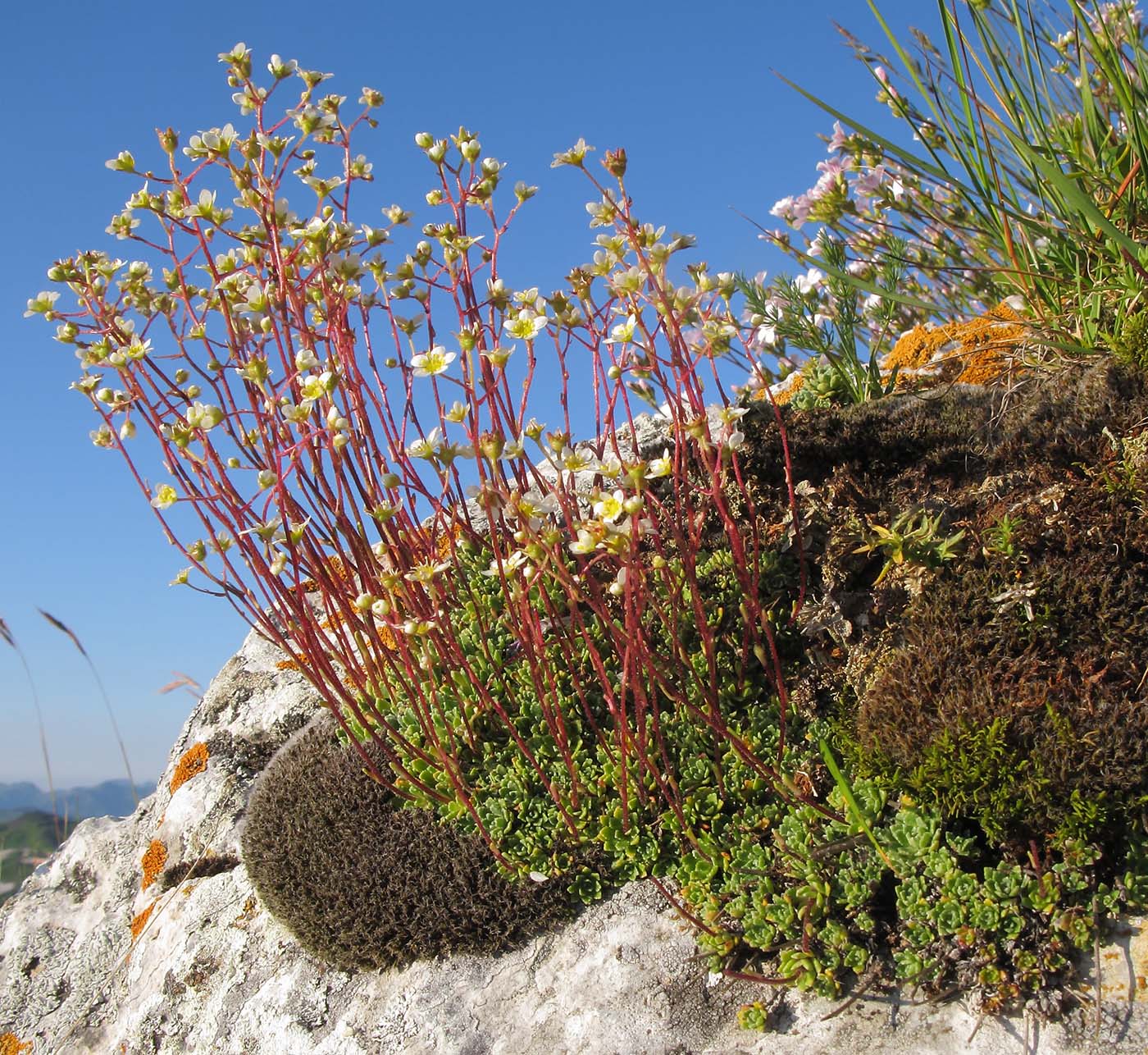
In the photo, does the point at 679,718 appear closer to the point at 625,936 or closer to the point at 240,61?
the point at 625,936

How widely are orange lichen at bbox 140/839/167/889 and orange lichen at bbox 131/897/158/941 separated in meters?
0.14

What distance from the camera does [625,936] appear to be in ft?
9.16

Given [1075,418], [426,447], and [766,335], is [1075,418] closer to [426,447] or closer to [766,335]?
[766,335]

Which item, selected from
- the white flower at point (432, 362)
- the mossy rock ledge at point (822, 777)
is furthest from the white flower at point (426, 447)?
the mossy rock ledge at point (822, 777)

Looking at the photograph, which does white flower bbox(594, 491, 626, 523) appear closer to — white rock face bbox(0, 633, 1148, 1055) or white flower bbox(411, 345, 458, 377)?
white flower bbox(411, 345, 458, 377)

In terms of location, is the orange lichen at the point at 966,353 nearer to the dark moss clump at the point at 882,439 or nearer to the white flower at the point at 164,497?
the dark moss clump at the point at 882,439

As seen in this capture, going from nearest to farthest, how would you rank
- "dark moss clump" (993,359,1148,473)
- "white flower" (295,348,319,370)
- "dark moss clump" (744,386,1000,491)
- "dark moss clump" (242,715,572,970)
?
1. "white flower" (295,348,319,370)
2. "dark moss clump" (242,715,572,970)
3. "dark moss clump" (993,359,1148,473)
4. "dark moss clump" (744,386,1000,491)

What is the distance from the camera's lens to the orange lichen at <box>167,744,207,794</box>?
443cm

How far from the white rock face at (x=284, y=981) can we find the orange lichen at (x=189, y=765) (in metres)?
0.05

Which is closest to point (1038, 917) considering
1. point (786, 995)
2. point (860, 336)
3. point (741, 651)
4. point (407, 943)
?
point (786, 995)

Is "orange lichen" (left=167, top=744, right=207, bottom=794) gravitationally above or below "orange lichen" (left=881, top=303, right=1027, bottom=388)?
below

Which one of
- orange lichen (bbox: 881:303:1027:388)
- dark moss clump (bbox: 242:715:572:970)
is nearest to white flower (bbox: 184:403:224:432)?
dark moss clump (bbox: 242:715:572:970)

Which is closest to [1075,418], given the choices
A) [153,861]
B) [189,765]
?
[189,765]

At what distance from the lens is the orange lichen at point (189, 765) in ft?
14.5
